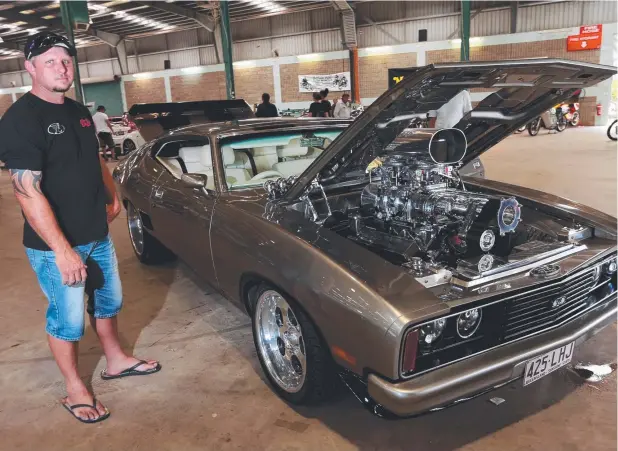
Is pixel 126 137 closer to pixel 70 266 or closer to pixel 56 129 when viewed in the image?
pixel 56 129

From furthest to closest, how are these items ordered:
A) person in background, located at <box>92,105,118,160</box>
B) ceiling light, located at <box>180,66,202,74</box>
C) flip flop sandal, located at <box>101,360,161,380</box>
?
ceiling light, located at <box>180,66,202,74</box> → person in background, located at <box>92,105,118,160</box> → flip flop sandal, located at <box>101,360,161,380</box>

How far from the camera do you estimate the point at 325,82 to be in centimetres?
2184

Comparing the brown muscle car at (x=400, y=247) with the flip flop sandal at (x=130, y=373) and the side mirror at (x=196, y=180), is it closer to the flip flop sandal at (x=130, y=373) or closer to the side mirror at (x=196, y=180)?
the side mirror at (x=196, y=180)

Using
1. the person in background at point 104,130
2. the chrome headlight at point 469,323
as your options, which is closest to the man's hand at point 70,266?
the chrome headlight at point 469,323

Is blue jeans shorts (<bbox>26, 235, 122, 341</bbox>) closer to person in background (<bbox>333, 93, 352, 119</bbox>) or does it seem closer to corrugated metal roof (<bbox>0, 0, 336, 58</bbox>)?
person in background (<bbox>333, 93, 352, 119</bbox>)

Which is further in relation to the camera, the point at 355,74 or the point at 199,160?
the point at 355,74

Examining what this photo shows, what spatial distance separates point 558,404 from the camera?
227cm

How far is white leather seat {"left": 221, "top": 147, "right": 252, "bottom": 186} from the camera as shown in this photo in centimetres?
288

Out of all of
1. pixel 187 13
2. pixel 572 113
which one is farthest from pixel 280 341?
pixel 187 13

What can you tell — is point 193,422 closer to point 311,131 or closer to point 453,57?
point 311,131

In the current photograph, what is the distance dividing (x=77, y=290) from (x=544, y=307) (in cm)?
200

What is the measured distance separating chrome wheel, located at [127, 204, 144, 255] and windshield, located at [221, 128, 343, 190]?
157 cm

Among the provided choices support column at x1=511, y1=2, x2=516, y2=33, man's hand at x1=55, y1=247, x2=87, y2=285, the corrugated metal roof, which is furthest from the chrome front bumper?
support column at x1=511, y1=2, x2=516, y2=33

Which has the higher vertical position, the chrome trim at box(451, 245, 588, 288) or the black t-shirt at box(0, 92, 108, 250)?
the black t-shirt at box(0, 92, 108, 250)
